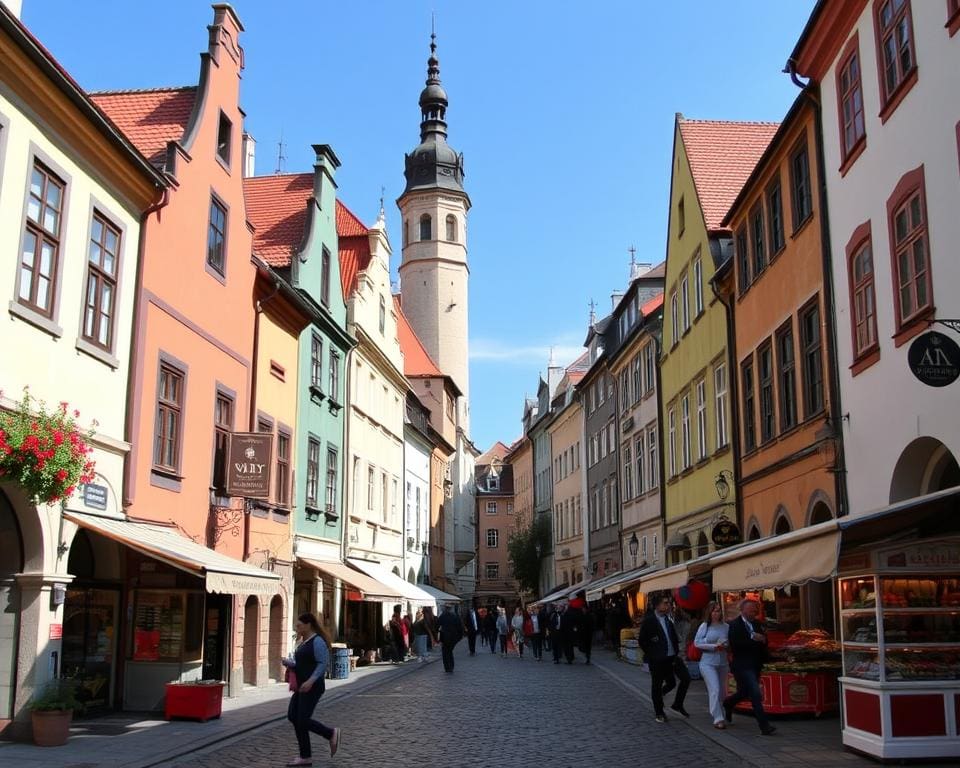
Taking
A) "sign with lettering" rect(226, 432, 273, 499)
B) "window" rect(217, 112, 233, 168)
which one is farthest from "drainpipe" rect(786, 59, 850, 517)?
"window" rect(217, 112, 233, 168)

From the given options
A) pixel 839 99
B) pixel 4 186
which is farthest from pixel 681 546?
pixel 4 186

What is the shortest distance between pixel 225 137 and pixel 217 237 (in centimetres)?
220

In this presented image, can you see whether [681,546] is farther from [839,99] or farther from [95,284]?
[95,284]

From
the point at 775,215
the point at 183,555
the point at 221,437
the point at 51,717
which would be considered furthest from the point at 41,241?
the point at 775,215

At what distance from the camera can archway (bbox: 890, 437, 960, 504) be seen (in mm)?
14922

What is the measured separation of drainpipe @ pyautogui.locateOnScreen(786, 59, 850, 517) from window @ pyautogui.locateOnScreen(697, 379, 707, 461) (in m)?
11.2

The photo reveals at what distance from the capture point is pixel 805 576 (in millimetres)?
11562

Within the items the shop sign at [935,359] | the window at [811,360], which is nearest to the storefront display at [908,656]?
the shop sign at [935,359]

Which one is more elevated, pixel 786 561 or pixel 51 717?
pixel 786 561

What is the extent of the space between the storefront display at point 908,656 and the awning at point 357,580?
17.0m

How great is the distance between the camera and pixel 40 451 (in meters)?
12.7

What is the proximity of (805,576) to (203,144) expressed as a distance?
45.5 ft

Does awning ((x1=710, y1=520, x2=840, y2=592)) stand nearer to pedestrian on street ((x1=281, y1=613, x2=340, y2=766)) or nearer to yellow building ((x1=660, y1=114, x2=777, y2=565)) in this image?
pedestrian on street ((x1=281, y1=613, x2=340, y2=766))

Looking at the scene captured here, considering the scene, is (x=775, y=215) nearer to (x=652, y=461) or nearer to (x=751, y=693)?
(x=751, y=693)
